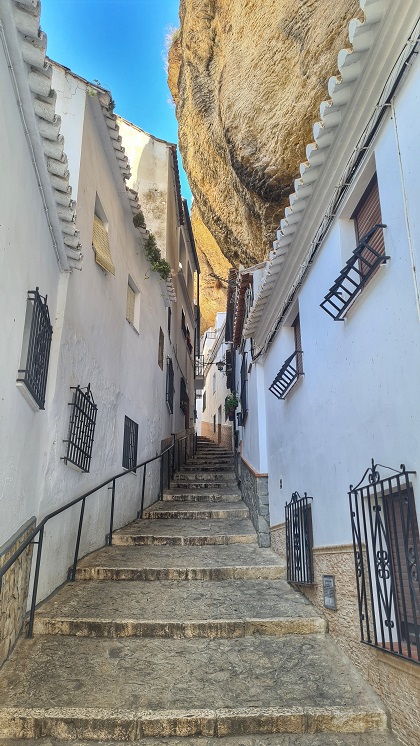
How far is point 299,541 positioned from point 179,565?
1671 mm

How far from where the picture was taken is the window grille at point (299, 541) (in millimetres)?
5344

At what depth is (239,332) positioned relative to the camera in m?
12.6

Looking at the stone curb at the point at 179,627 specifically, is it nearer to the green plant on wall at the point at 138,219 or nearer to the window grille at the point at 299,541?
the window grille at the point at 299,541

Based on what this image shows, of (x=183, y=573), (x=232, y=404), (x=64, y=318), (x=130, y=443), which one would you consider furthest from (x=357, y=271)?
(x=232, y=404)

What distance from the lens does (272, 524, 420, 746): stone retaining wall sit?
10.2ft

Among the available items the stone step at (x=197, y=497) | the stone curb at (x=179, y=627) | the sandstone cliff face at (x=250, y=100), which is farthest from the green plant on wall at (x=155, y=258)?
the stone curb at (x=179, y=627)

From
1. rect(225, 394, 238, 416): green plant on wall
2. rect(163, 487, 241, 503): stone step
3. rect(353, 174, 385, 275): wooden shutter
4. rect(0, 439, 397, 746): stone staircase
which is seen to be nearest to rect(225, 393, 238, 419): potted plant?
rect(225, 394, 238, 416): green plant on wall

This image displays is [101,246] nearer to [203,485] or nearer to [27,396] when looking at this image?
[27,396]

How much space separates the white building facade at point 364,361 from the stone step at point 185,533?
1.58 meters

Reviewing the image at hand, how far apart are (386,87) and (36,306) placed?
10.5 ft

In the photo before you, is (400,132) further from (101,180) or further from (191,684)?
(101,180)

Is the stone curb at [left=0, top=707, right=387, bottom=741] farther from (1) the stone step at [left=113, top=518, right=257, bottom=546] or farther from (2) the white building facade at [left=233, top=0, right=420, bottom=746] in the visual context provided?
(1) the stone step at [left=113, top=518, right=257, bottom=546]

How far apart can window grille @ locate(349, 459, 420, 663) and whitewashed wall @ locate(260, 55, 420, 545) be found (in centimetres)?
15

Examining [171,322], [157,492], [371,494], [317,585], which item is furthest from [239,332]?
[371,494]
